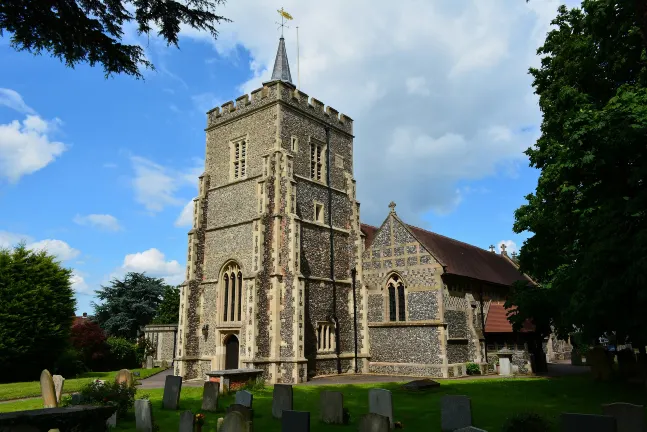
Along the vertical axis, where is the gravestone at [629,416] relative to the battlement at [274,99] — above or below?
below

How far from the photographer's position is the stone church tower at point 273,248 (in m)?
20.6

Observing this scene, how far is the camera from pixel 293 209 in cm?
2205

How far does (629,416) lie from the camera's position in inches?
299

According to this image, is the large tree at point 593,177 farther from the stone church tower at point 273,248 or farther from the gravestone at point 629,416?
the stone church tower at point 273,248

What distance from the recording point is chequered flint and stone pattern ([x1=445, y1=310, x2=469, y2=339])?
22.2 metres

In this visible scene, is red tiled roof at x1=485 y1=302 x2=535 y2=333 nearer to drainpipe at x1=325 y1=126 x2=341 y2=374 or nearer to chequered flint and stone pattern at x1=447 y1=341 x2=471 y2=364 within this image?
chequered flint and stone pattern at x1=447 y1=341 x2=471 y2=364

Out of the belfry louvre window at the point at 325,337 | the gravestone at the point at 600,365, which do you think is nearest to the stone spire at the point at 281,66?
the belfry louvre window at the point at 325,337

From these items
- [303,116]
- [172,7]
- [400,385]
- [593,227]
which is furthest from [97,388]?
[303,116]

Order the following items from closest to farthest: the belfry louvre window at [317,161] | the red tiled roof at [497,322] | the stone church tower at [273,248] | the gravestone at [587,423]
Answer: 1. the gravestone at [587,423]
2. the stone church tower at [273,248]
3. the red tiled roof at [497,322]
4. the belfry louvre window at [317,161]

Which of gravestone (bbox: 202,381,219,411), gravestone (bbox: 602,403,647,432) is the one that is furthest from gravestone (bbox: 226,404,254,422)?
gravestone (bbox: 602,403,647,432)

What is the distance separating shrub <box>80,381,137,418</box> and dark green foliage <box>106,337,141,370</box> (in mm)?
20883

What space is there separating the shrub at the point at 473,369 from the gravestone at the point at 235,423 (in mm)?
17076

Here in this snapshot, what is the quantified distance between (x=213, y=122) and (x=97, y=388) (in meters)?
17.5

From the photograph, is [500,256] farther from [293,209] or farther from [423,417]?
[423,417]
